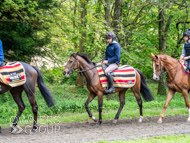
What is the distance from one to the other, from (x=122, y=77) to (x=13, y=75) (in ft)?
11.5

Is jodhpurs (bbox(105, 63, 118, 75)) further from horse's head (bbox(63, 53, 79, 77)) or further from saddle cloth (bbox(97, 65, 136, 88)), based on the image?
horse's head (bbox(63, 53, 79, 77))

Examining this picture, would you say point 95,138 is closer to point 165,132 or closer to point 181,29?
point 165,132

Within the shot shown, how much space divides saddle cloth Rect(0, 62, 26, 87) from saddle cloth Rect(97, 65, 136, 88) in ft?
8.28

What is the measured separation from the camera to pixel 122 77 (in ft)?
26.2

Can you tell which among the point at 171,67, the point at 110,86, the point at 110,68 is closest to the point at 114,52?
the point at 110,68

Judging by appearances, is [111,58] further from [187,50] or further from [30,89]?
[30,89]

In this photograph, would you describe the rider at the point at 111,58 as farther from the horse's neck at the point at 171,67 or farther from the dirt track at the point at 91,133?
the horse's neck at the point at 171,67

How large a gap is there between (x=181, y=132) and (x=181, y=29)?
36.1ft

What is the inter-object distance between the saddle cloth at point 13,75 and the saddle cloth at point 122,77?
2.52m

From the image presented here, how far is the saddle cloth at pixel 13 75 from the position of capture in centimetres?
645

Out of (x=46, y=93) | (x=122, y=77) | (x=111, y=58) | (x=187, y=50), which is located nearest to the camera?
(x=46, y=93)

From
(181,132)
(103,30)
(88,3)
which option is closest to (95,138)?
(181,132)

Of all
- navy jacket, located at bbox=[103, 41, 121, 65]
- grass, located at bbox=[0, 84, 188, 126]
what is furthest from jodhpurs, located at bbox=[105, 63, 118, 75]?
grass, located at bbox=[0, 84, 188, 126]

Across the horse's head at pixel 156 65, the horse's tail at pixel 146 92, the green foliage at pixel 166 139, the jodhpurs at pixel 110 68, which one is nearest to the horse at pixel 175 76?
the horse's head at pixel 156 65
